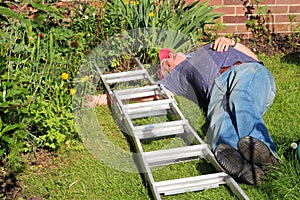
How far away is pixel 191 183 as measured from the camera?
305cm

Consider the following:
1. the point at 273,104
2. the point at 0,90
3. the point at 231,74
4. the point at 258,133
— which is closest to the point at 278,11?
the point at 273,104

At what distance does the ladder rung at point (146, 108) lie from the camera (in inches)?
157

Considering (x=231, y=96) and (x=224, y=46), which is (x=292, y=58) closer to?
(x=224, y=46)

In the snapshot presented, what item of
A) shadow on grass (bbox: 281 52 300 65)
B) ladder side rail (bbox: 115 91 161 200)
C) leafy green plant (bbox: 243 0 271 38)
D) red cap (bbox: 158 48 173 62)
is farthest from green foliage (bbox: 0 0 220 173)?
shadow on grass (bbox: 281 52 300 65)

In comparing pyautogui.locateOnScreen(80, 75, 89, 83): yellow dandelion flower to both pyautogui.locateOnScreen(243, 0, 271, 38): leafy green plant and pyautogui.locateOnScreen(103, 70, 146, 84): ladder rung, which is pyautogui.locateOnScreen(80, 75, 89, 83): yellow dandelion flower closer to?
pyautogui.locateOnScreen(103, 70, 146, 84): ladder rung

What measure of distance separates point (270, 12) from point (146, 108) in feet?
7.83

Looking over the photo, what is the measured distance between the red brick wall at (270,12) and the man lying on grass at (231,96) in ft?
4.68

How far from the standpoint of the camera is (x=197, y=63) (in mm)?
4047

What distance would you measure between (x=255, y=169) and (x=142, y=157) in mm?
733

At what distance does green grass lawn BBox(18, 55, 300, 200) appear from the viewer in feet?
9.68

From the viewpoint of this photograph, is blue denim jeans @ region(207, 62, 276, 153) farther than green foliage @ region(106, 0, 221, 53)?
No

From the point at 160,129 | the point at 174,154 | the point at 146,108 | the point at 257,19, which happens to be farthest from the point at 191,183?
the point at 257,19

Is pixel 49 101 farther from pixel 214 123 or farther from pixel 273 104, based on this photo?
pixel 273 104

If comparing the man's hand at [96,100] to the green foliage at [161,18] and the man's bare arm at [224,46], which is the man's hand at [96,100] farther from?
the man's bare arm at [224,46]
